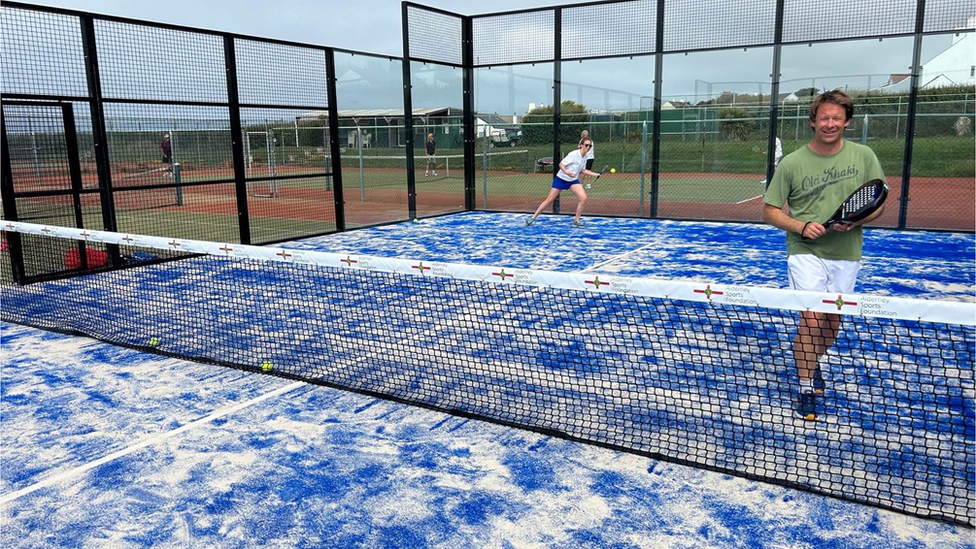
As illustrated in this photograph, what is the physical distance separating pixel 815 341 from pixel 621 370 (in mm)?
1325

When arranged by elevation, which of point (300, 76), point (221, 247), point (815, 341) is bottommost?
point (815, 341)

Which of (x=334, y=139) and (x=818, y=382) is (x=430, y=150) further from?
(x=818, y=382)

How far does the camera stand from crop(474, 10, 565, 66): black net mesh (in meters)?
14.7

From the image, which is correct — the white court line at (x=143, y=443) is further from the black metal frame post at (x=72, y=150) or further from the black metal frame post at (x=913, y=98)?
the black metal frame post at (x=913, y=98)

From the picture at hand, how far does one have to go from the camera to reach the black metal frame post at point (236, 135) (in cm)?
1034

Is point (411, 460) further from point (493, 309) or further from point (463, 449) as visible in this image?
point (493, 309)

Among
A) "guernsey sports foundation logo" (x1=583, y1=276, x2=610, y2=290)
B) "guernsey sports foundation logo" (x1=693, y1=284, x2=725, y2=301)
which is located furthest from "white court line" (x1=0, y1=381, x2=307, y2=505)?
"guernsey sports foundation logo" (x1=693, y1=284, x2=725, y2=301)

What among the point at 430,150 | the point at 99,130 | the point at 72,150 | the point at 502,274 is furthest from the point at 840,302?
the point at 430,150

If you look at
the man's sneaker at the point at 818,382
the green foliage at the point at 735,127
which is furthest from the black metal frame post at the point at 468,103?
the man's sneaker at the point at 818,382

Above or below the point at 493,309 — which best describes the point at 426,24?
above

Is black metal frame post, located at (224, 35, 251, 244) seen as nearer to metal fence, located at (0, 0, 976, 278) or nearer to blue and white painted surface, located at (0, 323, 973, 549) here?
metal fence, located at (0, 0, 976, 278)

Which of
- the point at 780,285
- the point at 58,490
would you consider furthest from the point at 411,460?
the point at 780,285

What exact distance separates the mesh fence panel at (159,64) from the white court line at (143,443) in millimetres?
6166

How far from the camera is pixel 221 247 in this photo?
216 inches
